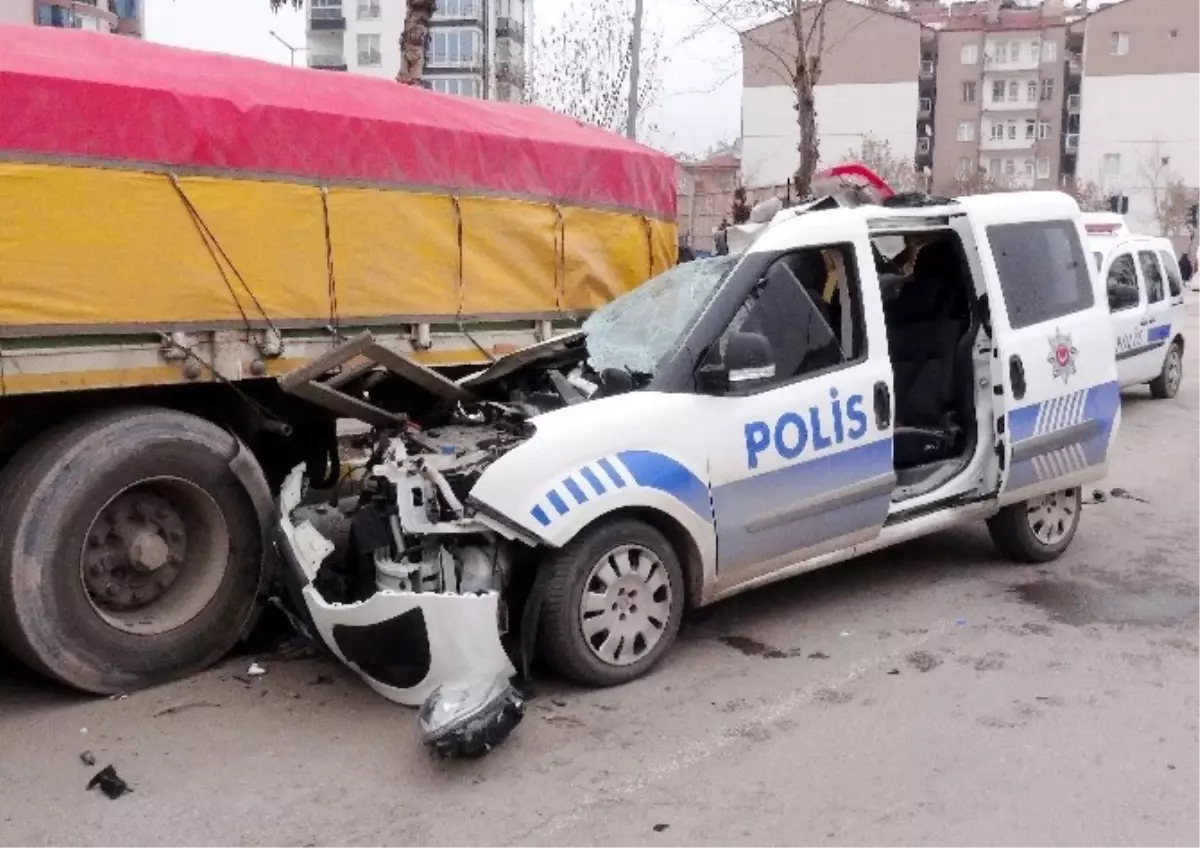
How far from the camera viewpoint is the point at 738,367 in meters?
4.95

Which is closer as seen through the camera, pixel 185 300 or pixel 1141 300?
pixel 185 300

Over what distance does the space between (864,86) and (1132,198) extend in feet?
61.8

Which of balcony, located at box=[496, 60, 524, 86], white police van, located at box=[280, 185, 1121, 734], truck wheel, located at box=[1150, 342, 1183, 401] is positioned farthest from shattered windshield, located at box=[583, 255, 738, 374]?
balcony, located at box=[496, 60, 524, 86]

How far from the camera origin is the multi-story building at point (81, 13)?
37.9 m

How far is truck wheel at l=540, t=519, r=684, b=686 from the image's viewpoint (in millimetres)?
4578

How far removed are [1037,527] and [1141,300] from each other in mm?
7697

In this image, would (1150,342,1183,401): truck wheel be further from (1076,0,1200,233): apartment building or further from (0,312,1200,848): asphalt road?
(1076,0,1200,233): apartment building

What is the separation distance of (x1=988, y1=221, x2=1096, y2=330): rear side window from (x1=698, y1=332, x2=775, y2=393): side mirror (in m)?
1.86

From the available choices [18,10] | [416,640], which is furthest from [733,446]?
[18,10]

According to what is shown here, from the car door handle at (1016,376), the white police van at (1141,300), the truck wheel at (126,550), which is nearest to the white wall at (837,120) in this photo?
the white police van at (1141,300)

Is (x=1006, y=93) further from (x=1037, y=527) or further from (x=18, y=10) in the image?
(x=1037, y=527)

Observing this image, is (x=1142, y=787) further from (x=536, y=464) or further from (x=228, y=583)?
(x=228, y=583)

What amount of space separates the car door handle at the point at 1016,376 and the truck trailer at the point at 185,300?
9.12 ft

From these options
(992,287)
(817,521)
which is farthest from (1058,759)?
(992,287)
